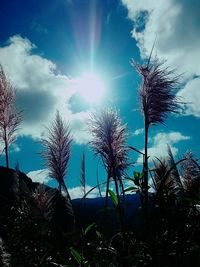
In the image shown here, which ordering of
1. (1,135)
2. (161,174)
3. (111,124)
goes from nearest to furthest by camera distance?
(161,174) → (111,124) → (1,135)

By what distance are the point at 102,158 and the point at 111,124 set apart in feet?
1.13

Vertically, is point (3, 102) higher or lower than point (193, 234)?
higher

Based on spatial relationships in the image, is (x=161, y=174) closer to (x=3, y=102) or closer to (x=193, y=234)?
(x=193, y=234)

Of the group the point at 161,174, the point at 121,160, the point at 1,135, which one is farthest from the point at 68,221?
the point at 161,174

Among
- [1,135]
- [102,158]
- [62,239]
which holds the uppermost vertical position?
[1,135]

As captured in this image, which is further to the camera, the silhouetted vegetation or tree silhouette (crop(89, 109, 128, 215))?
tree silhouette (crop(89, 109, 128, 215))

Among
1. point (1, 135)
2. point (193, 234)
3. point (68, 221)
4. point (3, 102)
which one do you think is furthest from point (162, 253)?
point (68, 221)

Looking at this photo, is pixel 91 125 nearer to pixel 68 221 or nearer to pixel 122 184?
pixel 122 184

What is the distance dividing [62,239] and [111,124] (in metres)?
1.15

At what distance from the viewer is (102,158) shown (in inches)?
151

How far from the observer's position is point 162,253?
2.35m

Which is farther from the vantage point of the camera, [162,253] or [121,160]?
[121,160]

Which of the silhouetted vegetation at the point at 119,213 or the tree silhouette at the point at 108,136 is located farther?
the tree silhouette at the point at 108,136

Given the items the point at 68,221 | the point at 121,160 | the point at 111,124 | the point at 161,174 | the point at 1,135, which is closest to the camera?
the point at 161,174
